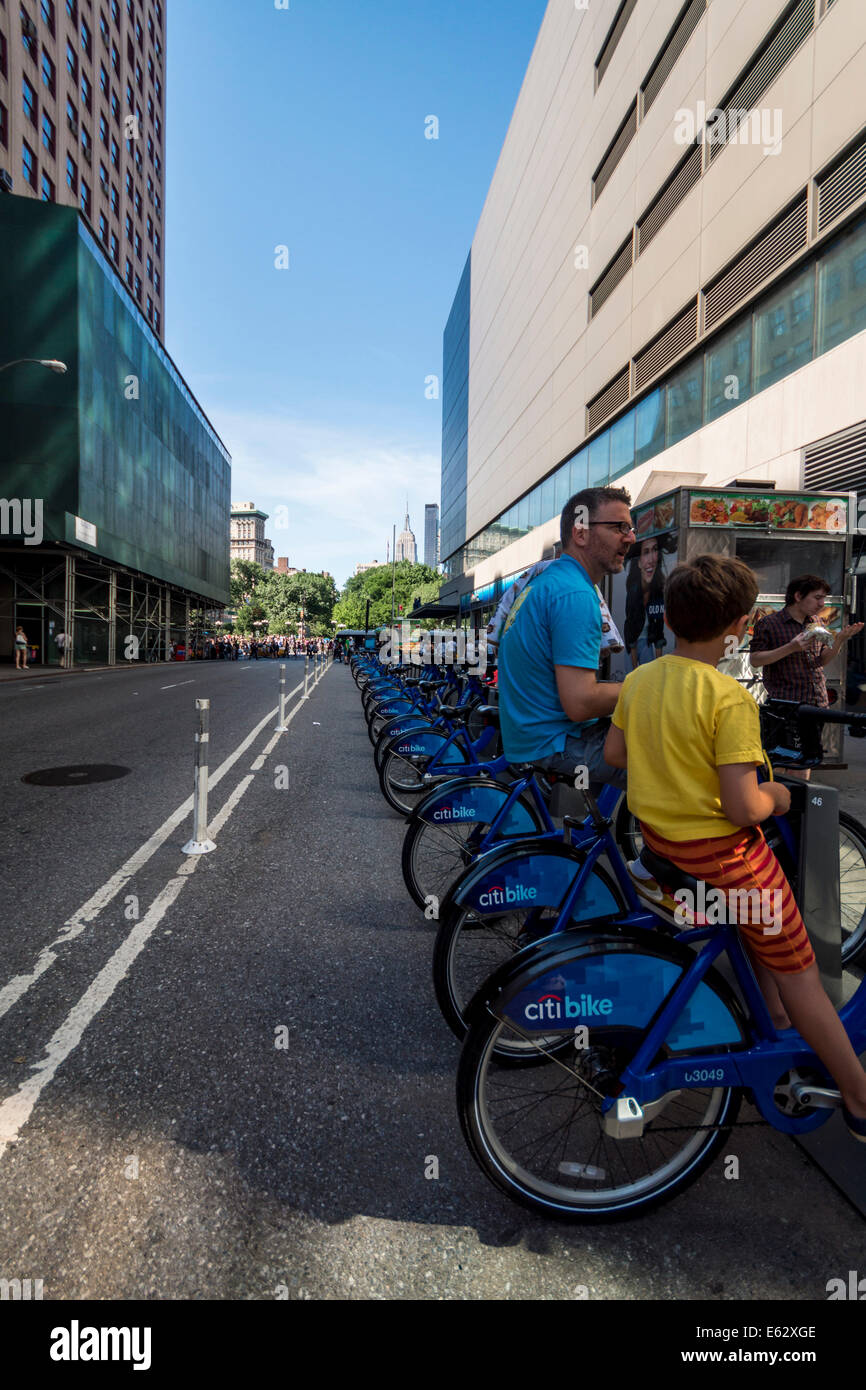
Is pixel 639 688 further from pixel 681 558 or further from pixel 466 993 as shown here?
pixel 681 558

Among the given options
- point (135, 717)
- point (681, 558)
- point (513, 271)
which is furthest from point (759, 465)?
point (513, 271)

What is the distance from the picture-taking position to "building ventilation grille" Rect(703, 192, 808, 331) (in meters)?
14.0

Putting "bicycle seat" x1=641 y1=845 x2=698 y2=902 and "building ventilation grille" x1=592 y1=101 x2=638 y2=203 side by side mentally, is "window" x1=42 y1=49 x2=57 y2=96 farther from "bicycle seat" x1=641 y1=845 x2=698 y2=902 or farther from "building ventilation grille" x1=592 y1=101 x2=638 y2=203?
"bicycle seat" x1=641 y1=845 x2=698 y2=902

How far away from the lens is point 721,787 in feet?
6.38

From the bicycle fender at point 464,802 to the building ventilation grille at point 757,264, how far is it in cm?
1474

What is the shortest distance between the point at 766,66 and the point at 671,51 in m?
6.37

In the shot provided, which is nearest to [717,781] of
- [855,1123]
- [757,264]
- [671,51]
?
[855,1123]

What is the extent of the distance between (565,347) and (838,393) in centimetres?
1830

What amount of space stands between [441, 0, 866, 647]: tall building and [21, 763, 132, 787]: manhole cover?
8.10 meters

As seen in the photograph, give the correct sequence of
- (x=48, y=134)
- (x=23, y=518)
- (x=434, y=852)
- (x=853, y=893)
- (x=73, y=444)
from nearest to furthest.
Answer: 1. (x=853, y=893)
2. (x=434, y=852)
3. (x=23, y=518)
4. (x=73, y=444)
5. (x=48, y=134)

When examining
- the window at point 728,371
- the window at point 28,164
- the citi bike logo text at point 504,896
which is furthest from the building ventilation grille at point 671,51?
the window at point 28,164

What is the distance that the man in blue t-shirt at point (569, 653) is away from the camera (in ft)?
9.16

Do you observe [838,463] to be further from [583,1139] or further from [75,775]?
[583,1139]

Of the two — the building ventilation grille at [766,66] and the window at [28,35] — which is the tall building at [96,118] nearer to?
the window at [28,35]
